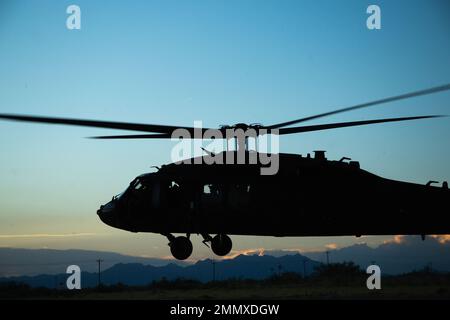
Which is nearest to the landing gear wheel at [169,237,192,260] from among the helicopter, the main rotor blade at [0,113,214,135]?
the helicopter

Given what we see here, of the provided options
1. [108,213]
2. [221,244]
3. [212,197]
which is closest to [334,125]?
[212,197]

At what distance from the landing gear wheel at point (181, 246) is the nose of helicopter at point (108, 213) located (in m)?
2.58

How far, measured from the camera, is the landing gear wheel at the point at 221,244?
79.6 ft

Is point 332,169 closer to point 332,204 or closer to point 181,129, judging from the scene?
point 332,204

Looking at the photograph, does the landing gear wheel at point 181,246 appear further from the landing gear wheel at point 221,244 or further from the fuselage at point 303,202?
the landing gear wheel at point 221,244

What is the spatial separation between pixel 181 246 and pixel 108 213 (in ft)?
10.9

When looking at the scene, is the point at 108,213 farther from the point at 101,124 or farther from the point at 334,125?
the point at 334,125

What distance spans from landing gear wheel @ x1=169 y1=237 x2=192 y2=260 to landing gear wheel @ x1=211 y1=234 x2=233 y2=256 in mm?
1637

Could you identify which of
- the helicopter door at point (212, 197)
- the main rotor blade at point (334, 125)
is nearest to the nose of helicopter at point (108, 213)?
the helicopter door at point (212, 197)

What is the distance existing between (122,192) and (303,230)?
741 cm

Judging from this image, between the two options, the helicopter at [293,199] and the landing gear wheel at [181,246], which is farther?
→ the landing gear wheel at [181,246]

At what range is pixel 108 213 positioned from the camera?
23.7 metres
